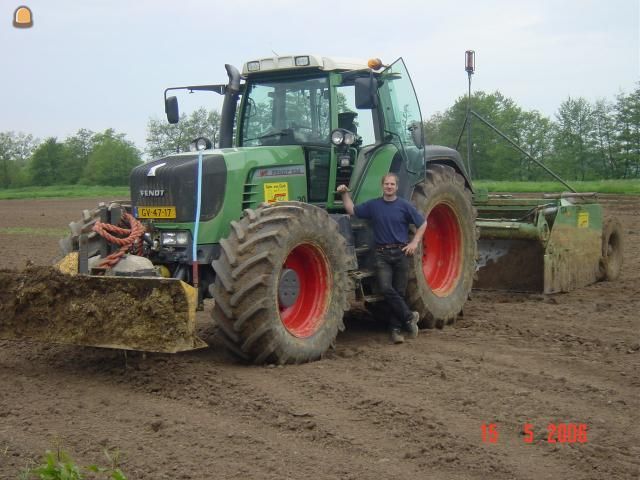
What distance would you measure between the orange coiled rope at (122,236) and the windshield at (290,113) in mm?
1665

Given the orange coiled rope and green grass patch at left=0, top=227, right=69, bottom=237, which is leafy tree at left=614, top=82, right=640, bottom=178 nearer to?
green grass patch at left=0, top=227, right=69, bottom=237

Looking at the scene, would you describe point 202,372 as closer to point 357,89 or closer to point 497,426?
point 497,426

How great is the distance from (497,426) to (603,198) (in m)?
21.9

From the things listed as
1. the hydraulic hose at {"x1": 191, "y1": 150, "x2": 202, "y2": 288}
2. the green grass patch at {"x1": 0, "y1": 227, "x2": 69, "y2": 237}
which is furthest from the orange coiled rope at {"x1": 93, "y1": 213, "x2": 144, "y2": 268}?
the green grass patch at {"x1": 0, "y1": 227, "x2": 69, "y2": 237}

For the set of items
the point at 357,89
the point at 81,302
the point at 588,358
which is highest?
the point at 357,89

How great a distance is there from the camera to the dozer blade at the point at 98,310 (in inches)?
214

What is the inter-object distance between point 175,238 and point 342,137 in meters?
1.79

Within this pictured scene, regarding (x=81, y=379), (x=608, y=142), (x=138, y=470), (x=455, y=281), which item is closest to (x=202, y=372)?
(x=81, y=379)

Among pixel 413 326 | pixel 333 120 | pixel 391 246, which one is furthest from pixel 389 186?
pixel 413 326

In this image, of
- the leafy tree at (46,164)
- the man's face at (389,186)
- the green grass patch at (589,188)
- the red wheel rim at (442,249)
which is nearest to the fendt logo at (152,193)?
the man's face at (389,186)

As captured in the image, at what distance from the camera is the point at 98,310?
18.3ft

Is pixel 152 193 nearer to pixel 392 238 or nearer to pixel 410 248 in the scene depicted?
pixel 392 238

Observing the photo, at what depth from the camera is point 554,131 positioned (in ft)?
201

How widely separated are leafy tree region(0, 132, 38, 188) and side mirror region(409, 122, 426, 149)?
2512 inches
